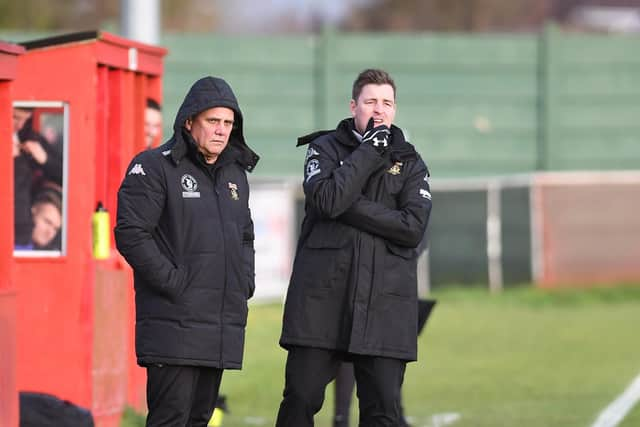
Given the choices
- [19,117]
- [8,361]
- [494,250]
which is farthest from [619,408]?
[494,250]

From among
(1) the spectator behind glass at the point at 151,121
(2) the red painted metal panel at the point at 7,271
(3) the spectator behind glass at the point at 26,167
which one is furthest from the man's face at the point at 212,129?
(1) the spectator behind glass at the point at 151,121

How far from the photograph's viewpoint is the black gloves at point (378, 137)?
733cm

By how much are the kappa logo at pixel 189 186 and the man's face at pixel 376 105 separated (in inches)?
37.1

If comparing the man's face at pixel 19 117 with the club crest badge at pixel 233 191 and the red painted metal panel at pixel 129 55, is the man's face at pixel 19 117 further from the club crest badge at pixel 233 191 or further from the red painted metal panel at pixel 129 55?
the club crest badge at pixel 233 191

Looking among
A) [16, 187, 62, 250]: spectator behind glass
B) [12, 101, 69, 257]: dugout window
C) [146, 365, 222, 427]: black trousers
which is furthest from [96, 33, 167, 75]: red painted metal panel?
[146, 365, 222, 427]: black trousers

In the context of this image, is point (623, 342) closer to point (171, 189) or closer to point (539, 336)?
point (539, 336)

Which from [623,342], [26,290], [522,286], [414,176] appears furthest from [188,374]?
[522,286]

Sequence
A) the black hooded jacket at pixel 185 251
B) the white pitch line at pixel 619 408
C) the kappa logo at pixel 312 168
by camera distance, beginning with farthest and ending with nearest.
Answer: the white pitch line at pixel 619 408 < the kappa logo at pixel 312 168 < the black hooded jacket at pixel 185 251

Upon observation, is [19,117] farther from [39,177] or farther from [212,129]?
[212,129]

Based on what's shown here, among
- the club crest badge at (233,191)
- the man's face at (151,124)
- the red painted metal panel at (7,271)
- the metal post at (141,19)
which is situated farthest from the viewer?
the metal post at (141,19)

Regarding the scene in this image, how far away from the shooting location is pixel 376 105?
7.48 m

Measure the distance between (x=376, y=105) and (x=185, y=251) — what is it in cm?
119

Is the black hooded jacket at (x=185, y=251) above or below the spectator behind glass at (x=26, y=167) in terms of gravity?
below

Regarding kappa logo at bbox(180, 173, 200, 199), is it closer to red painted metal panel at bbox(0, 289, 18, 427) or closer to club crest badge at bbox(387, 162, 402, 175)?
club crest badge at bbox(387, 162, 402, 175)
